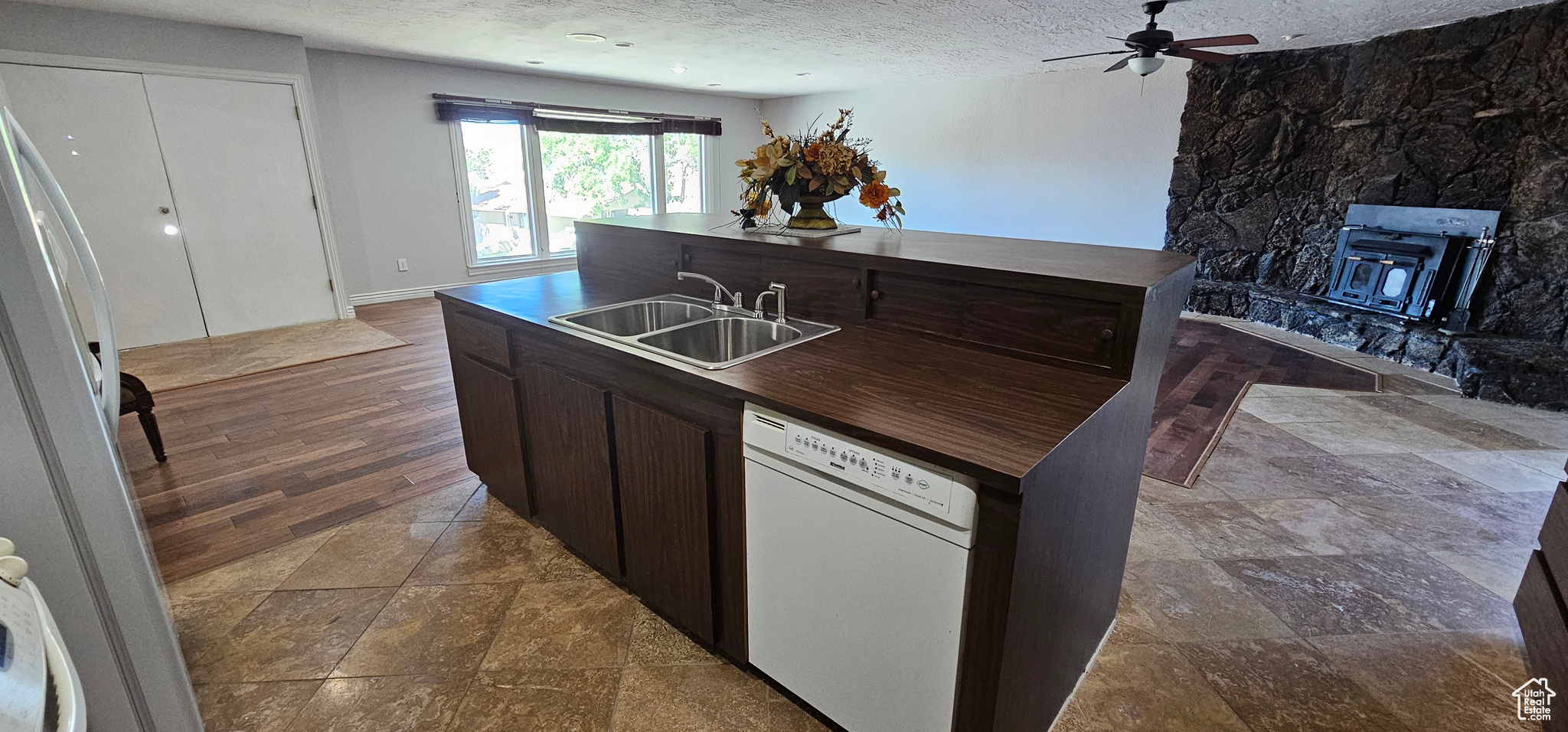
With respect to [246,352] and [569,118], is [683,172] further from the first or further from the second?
[246,352]

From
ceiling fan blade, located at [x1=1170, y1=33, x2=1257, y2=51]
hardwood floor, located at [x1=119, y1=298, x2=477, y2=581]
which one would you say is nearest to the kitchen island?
hardwood floor, located at [x1=119, y1=298, x2=477, y2=581]

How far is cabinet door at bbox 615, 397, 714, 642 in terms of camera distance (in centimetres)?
157

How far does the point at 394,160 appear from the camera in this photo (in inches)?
230

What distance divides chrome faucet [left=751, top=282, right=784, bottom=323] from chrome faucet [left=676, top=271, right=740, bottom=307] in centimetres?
7

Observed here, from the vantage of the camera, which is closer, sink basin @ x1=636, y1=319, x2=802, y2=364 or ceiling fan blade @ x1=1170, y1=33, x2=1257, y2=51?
sink basin @ x1=636, y1=319, x2=802, y2=364

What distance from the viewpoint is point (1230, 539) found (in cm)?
234

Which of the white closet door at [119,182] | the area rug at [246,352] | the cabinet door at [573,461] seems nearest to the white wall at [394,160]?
the area rug at [246,352]

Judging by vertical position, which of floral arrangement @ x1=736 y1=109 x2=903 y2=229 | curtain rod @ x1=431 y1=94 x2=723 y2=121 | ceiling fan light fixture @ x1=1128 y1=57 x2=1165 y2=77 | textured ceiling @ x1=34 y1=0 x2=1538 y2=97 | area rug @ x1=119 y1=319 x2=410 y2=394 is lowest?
area rug @ x1=119 y1=319 x2=410 y2=394

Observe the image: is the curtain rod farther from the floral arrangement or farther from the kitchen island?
the floral arrangement

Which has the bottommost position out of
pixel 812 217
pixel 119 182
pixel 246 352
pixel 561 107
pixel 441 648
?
pixel 441 648

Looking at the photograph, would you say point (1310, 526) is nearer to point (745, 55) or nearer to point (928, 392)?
point (928, 392)

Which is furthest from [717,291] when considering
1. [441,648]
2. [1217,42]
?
[1217,42]

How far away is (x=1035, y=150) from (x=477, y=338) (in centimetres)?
596

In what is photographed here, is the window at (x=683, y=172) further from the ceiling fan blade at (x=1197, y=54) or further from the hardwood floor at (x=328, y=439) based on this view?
the ceiling fan blade at (x=1197, y=54)
